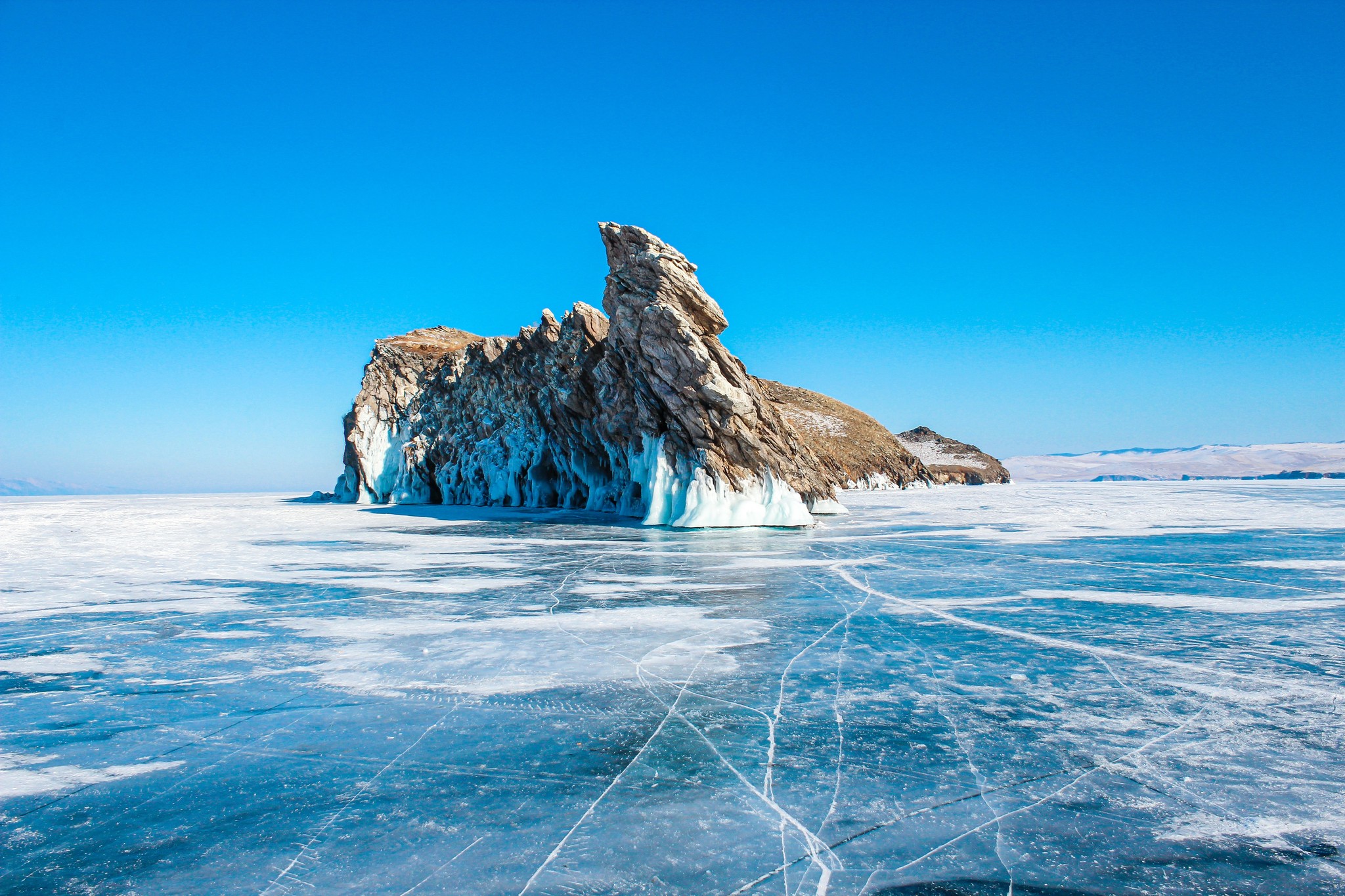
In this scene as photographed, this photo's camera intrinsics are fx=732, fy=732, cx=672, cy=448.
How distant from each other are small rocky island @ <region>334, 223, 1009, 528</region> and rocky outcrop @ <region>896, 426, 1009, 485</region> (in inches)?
2922

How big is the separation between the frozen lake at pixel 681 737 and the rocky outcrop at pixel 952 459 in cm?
10222

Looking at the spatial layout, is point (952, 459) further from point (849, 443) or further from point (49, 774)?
point (49, 774)

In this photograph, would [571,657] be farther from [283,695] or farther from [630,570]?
[630,570]

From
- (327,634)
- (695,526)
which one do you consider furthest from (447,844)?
(695,526)

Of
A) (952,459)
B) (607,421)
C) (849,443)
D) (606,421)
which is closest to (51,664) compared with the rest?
(607,421)

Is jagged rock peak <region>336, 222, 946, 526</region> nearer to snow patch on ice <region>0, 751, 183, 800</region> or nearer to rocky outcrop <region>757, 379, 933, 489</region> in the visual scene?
snow patch on ice <region>0, 751, 183, 800</region>

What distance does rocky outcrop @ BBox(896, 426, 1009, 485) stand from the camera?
384ft

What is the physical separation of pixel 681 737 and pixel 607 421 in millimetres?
28917

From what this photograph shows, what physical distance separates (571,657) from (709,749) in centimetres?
297

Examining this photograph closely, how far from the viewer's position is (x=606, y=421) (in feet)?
112

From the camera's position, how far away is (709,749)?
5.14m

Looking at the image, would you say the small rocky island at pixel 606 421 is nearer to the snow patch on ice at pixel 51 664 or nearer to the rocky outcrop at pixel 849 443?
the snow patch on ice at pixel 51 664

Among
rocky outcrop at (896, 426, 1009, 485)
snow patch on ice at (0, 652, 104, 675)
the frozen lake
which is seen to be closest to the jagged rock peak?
the frozen lake

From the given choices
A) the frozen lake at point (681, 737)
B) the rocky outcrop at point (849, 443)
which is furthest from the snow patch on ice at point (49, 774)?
the rocky outcrop at point (849, 443)
